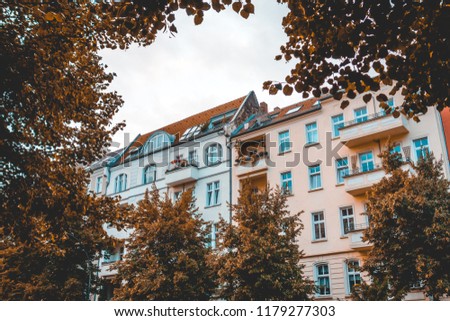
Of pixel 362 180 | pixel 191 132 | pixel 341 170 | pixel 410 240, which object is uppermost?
pixel 191 132

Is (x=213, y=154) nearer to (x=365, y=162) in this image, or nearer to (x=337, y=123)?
(x=337, y=123)

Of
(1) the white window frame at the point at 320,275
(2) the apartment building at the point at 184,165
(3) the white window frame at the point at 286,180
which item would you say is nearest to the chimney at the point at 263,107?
(2) the apartment building at the point at 184,165

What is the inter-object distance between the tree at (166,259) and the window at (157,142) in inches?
511

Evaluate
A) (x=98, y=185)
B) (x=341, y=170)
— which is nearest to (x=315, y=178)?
(x=341, y=170)

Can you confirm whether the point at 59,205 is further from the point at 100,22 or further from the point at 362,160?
the point at 362,160

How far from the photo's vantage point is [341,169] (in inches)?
1046

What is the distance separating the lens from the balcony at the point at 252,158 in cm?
2989

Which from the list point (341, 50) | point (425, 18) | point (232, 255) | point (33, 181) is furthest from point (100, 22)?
point (232, 255)

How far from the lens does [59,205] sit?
1026cm

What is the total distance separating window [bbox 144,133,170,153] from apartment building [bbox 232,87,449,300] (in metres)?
8.58

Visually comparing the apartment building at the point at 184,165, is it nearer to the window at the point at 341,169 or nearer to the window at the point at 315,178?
the window at the point at 315,178

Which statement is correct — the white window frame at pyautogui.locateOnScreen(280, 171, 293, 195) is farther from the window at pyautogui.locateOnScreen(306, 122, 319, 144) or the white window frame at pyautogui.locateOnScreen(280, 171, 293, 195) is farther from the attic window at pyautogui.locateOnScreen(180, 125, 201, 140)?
the attic window at pyautogui.locateOnScreen(180, 125, 201, 140)

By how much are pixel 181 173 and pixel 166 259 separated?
35.2ft
